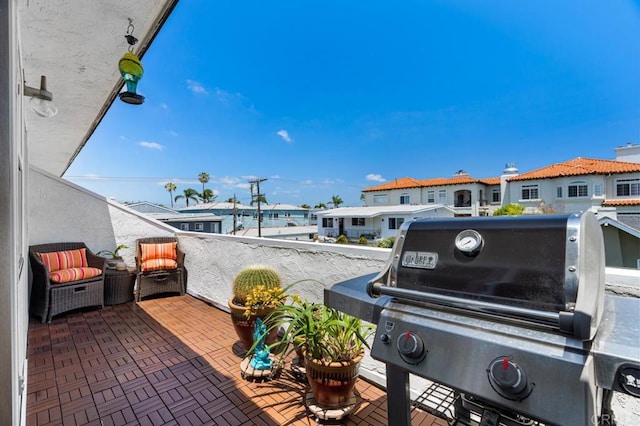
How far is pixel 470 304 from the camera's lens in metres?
0.93

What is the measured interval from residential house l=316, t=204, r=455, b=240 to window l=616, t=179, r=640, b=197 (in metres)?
9.59

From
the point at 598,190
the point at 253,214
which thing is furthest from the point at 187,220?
the point at 598,190

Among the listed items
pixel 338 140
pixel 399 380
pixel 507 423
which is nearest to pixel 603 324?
pixel 507 423

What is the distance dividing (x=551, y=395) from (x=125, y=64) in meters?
3.47

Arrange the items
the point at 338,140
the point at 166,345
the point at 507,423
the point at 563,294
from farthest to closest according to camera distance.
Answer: the point at 338,140 → the point at 166,345 → the point at 507,423 → the point at 563,294

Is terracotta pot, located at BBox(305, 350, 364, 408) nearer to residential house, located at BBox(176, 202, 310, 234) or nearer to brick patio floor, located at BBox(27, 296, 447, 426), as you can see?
brick patio floor, located at BBox(27, 296, 447, 426)

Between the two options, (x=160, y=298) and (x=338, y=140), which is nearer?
(x=160, y=298)

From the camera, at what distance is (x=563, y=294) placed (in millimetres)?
832

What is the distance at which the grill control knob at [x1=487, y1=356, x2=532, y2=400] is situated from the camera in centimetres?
76

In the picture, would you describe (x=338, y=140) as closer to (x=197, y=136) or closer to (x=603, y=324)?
(x=197, y=136)

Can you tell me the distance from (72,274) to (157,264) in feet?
3.43

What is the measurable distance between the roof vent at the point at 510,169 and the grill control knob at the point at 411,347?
22.9 meters

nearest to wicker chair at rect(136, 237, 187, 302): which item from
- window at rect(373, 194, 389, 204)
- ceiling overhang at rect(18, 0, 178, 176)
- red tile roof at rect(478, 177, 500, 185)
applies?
ceiling overhang at rect(18, 0, 178, 176)

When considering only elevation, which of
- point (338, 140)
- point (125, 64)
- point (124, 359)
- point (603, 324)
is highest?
point (338, 140)
